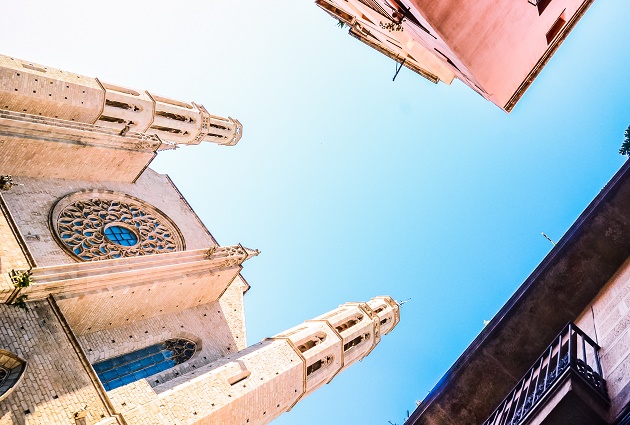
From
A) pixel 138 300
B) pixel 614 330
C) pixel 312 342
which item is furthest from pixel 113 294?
pixel 614 330

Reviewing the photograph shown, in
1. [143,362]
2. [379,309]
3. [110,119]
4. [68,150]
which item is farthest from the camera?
[379,309]

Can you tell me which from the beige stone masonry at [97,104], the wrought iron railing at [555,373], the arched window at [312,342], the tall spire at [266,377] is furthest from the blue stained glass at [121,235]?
the wrought iron railing at [555,373]

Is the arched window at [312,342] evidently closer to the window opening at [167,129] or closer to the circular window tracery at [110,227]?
the circular window tracery at [110,227]

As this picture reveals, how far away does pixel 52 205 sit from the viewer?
16438 millimetres

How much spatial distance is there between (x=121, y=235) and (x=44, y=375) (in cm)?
819

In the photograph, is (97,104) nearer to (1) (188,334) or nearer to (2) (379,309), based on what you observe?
(1) (188,334)

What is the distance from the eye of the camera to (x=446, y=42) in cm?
860

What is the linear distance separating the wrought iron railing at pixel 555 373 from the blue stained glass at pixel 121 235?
15.8 m

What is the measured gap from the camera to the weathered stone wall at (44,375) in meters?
10.2

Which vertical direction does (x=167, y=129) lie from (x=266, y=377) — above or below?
above

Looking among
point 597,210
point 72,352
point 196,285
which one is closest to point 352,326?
point 196,285

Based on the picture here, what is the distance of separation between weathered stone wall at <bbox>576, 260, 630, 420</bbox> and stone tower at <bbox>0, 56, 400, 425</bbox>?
10.5 meters

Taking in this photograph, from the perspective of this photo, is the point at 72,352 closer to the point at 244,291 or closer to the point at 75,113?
the point at 75,113

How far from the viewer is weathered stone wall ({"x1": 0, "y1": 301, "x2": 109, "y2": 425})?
10.2 metres
